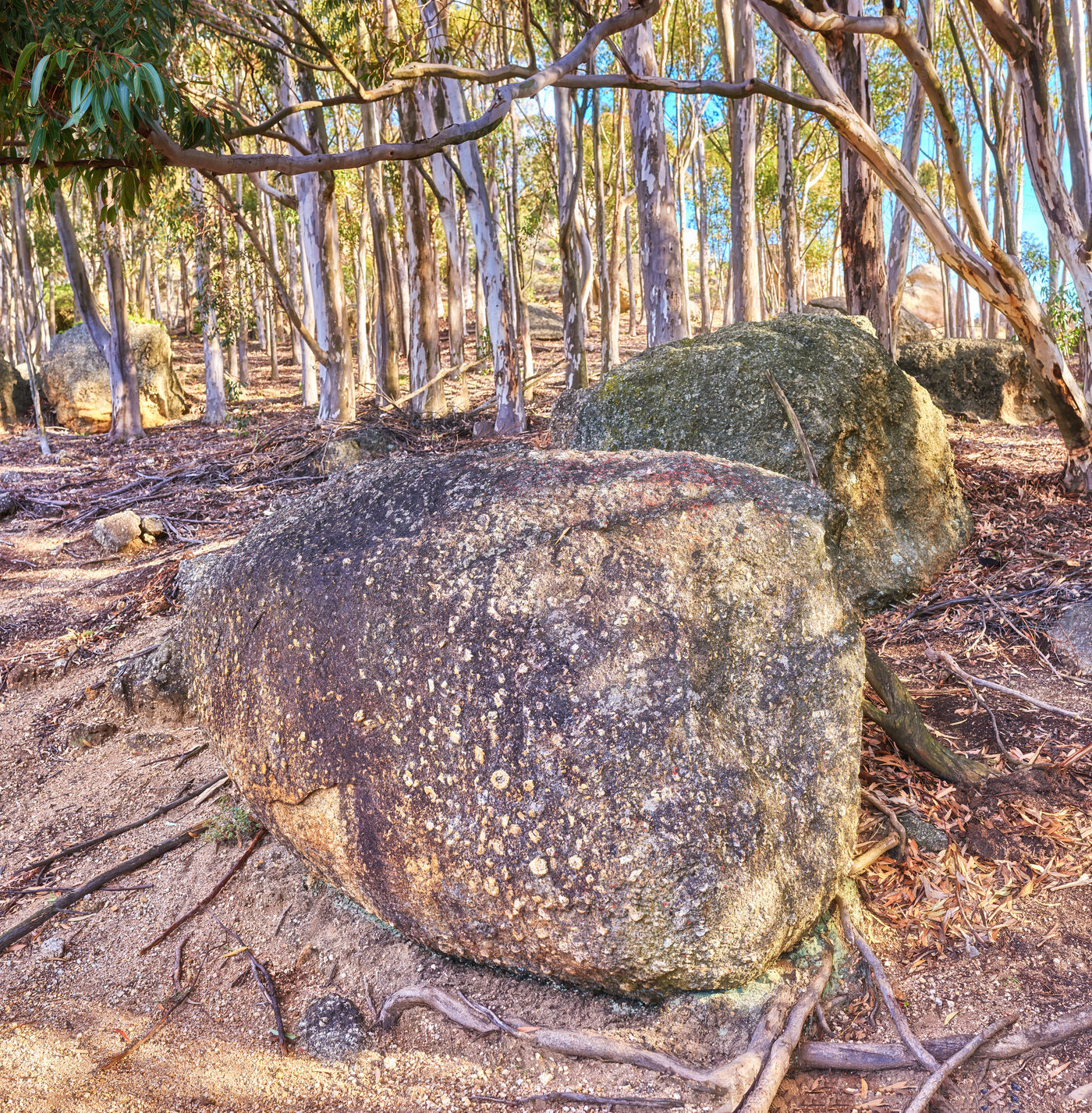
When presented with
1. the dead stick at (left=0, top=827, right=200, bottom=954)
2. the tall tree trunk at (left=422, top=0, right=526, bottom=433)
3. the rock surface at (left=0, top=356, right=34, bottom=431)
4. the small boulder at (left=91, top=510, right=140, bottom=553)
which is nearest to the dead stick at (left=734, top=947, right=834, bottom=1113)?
the dead stick at (left=0, top=827, right=200, bottom=954)

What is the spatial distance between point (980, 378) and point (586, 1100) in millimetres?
9784

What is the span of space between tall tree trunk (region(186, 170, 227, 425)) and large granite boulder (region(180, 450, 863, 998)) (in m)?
11.1

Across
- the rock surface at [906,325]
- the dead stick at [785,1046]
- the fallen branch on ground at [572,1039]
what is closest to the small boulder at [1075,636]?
the dead stick at [785,1046]

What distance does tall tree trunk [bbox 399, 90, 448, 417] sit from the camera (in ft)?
36.4

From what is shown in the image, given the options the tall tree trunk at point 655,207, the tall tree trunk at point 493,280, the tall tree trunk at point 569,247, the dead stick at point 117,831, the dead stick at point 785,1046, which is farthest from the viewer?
the tall tree trunk at point 569,247

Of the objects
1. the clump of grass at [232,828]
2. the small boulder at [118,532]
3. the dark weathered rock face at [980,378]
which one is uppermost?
the dark weathered rock face at [980,378]

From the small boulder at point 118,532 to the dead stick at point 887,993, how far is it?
5859 mm

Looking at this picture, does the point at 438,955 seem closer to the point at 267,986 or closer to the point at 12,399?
the point at 267,986

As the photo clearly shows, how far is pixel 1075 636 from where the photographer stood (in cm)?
381

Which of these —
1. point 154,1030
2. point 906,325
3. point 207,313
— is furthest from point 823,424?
point 207,313

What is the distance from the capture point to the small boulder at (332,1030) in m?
2.26

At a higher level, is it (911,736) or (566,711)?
(566,711)

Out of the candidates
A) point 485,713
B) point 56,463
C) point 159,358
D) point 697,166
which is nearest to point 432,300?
point 56,463

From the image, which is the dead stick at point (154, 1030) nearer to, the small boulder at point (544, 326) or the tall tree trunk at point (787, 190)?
the tall tree trunk at point (787, 190)
